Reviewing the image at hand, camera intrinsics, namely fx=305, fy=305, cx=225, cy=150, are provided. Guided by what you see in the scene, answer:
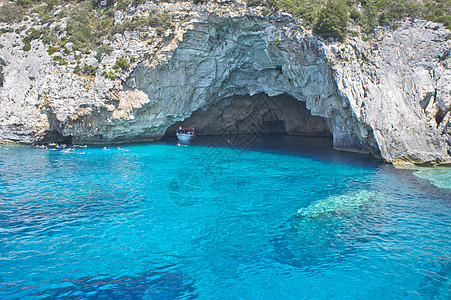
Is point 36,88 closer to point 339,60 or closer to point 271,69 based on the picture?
point 271,69

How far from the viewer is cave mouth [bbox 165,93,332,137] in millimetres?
50625

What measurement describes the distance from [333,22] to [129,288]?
30720mm

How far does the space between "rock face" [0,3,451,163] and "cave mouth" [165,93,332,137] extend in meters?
3.03

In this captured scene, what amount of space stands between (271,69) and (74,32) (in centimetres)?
2756

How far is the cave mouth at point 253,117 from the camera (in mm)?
50625

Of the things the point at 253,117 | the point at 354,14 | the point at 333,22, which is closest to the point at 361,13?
the point at 354,14

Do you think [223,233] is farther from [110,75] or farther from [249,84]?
[249,84]

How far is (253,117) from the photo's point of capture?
5581 centimetres

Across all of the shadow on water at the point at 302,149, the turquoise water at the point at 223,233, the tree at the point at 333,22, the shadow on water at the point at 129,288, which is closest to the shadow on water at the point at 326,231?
the turquoise water at the point at 223,233

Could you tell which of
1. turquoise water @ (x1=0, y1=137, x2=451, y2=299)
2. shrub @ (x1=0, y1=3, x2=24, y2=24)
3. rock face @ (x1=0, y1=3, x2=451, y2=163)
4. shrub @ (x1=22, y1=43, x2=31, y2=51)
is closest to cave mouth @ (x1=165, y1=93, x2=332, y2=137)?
rock face @ (x1=0, y1=3, x2=451, y2=163)

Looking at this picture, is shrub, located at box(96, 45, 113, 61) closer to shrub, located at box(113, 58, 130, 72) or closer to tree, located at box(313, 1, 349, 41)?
shrub, located at box(113, 58, 130, 72)

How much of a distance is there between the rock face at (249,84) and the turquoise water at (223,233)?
6.33m

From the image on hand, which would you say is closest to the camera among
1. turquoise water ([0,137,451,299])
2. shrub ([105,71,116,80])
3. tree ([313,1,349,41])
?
turquoise water ([0,137,451,299])

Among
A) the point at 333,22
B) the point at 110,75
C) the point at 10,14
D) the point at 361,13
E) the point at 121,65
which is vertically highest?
the point at 10,14
